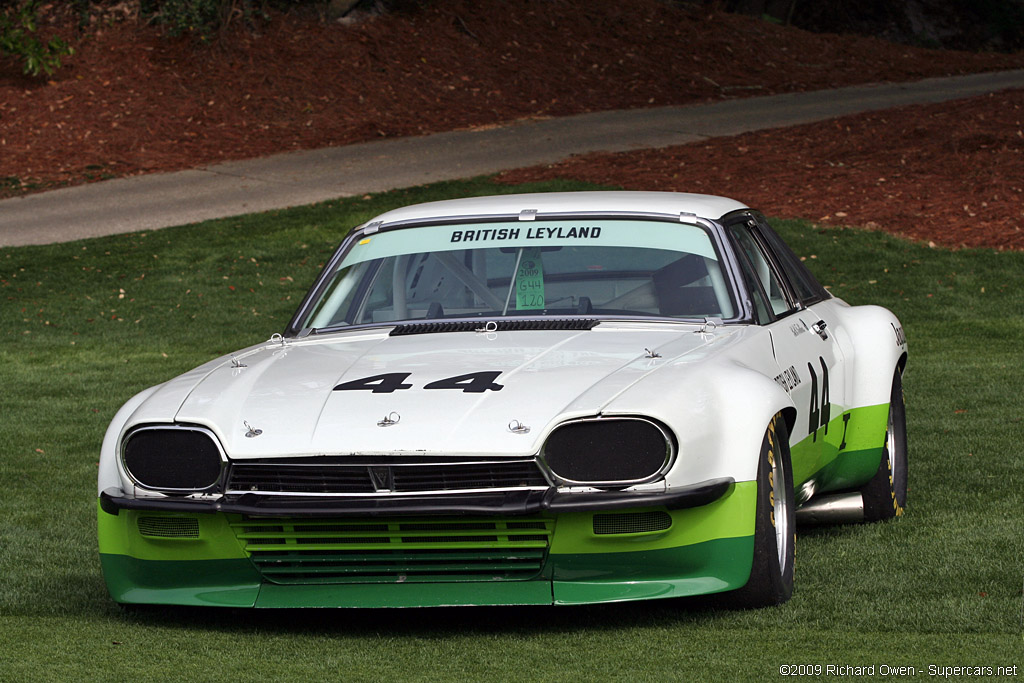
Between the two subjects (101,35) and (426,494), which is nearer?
(426,494)

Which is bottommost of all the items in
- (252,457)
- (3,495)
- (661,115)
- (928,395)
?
(661,115)

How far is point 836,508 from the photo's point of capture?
609cm

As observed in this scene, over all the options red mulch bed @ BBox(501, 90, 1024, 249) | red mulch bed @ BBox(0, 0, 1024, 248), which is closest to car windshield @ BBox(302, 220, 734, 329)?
red mulch bed @ BBox(501, 90, 1024, 249)

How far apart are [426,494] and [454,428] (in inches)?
8.2

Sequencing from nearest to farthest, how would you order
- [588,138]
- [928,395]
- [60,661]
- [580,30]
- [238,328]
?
[60,661]
[928,395]
[238,328]
[588,138]
[580,30]

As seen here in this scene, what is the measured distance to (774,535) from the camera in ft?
14.9

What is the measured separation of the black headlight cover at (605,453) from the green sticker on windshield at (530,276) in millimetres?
1529

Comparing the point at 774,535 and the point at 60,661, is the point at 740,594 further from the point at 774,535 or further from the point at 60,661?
the point at 60,661

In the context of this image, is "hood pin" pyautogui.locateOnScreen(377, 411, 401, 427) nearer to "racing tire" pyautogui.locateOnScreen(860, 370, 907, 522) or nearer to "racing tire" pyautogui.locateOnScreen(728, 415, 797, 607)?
"racing tire" pyautogui.locateOnScreen(728, 415, 797, 607)

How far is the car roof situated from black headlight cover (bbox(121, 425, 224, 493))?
1.80 m

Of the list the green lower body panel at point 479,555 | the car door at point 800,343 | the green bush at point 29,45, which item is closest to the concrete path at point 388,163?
the green bush at point 29,45

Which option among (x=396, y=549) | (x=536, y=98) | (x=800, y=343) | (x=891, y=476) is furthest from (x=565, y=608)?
(x=536, y=98)

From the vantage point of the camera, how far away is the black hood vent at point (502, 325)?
213 inches

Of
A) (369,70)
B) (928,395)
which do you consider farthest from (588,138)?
(928,395)
